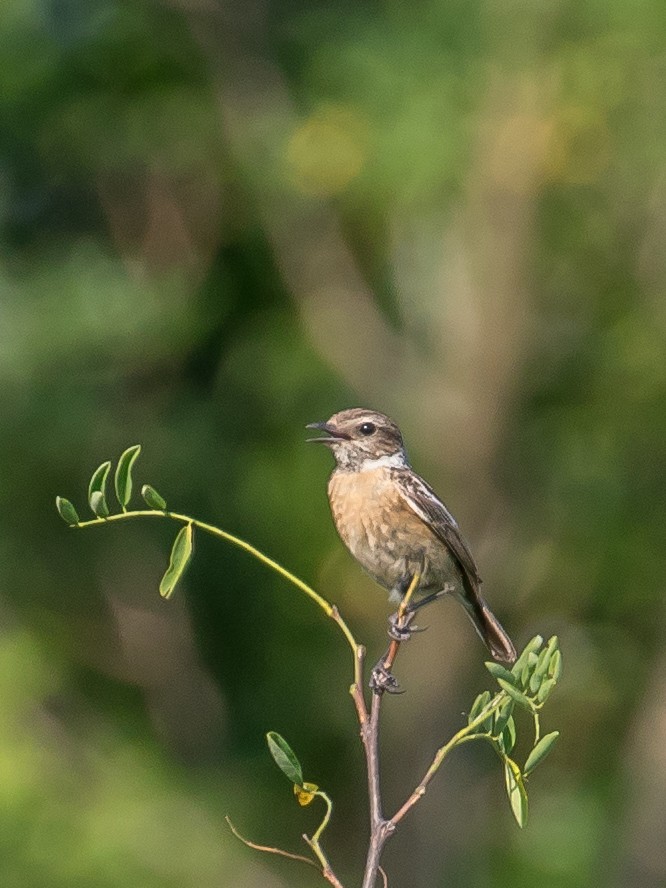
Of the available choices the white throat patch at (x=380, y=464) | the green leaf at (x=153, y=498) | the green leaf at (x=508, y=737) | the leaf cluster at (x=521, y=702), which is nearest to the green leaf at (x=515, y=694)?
the leaf cluster at (x=521, y=702)

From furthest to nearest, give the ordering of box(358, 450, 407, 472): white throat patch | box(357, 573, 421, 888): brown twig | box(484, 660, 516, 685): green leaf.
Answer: box(358, 450, 407, 472): white throat patch → box(484, 660, 516, 685): green leaf → box(357, 573, 421, 888): brown twig

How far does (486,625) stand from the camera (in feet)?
19.2

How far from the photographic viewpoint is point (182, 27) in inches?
647

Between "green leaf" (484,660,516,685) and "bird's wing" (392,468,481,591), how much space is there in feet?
8.34

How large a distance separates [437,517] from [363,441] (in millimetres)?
465

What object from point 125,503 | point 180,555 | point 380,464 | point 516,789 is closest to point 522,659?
point 516,789

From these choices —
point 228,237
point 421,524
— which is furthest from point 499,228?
point 421,524

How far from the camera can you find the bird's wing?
5.68 meters

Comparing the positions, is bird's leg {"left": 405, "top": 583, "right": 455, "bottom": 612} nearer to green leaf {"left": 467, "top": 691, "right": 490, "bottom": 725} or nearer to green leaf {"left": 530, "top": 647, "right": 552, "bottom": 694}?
green leaf {"left": 467, "top": 691, "right": 490, "bottom": 725}

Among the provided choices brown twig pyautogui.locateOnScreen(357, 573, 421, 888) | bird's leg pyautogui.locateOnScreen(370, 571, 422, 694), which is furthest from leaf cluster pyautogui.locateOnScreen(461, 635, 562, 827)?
bird's leg pyautogui.locateOnScreen(370, 571, 422, 694)

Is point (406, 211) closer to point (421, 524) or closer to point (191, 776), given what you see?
point (191, 776)

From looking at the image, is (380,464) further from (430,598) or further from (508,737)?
(508,737)

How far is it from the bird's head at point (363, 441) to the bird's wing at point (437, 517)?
0.31 ft

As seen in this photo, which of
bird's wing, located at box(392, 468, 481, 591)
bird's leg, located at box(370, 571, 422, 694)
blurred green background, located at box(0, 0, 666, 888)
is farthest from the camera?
blurred green background, located at box(0, 0, 666, 888)
